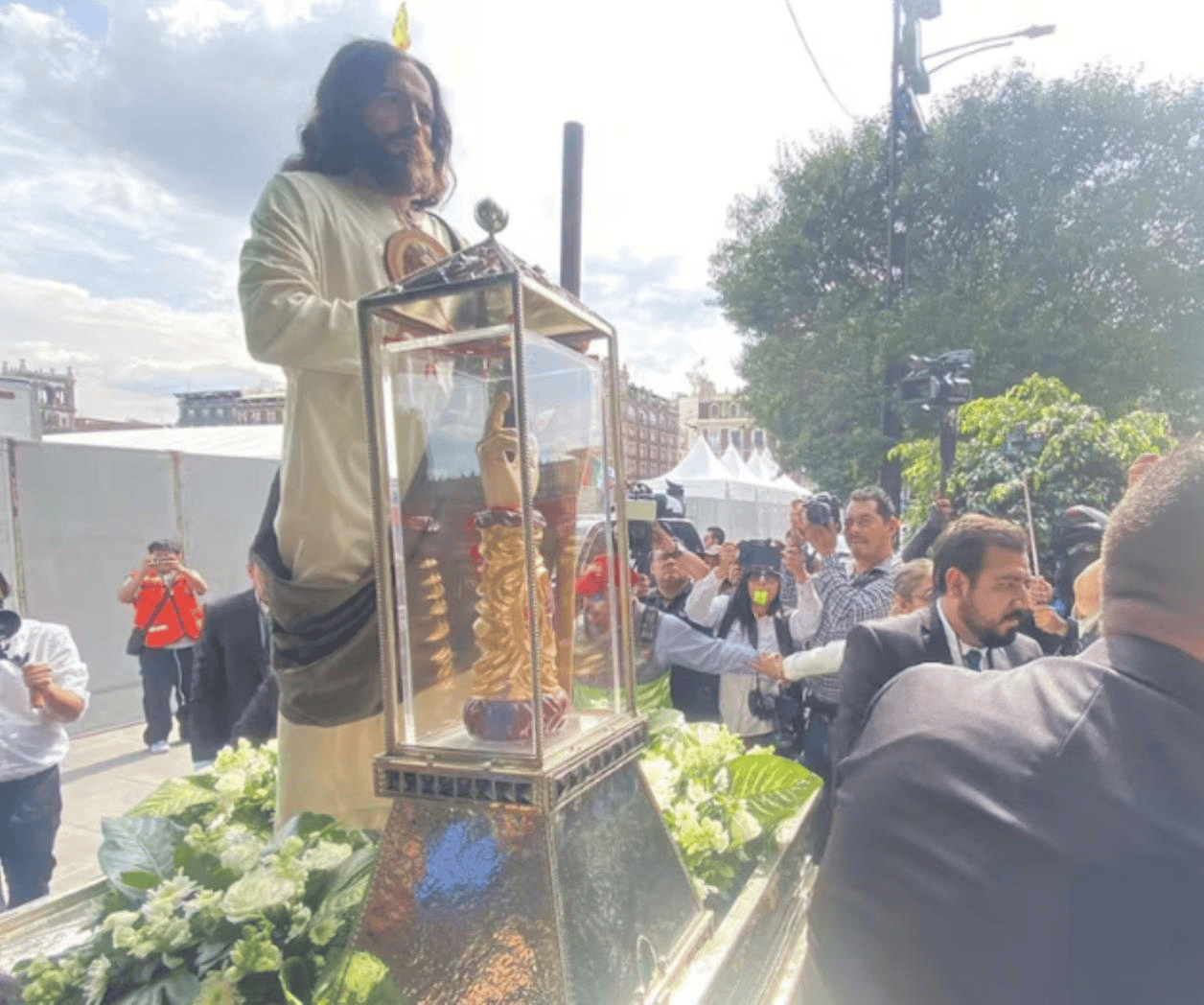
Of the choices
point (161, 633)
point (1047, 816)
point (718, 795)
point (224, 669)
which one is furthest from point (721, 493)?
point (1047, 816)

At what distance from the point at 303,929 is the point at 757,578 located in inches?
136

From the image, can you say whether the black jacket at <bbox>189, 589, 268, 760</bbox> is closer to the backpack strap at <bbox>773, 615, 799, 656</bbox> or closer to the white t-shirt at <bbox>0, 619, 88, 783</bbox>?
the white t-shirt at <bbox>0, 619, 88, 783</bbox>

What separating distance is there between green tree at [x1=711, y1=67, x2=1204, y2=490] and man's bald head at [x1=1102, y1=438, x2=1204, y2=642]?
11843 mm

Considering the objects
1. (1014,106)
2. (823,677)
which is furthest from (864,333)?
(823,677)

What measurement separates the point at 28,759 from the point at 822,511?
3553 mm

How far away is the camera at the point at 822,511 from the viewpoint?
4.16 meters

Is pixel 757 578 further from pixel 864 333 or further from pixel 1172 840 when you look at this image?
pixel 864 333

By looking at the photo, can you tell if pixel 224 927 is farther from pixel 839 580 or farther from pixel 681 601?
pixel 681 601

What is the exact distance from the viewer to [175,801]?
1.77m

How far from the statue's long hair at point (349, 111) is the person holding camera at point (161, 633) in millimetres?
5261

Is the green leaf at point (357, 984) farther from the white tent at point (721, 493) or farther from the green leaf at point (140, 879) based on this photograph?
the white tent at point (721, 493)

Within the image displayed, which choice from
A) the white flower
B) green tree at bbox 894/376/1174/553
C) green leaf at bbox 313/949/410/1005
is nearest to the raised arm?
green leaf at bbox 313/949/410/1005

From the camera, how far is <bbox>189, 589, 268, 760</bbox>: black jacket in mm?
3586

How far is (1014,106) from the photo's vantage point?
48.2ft
